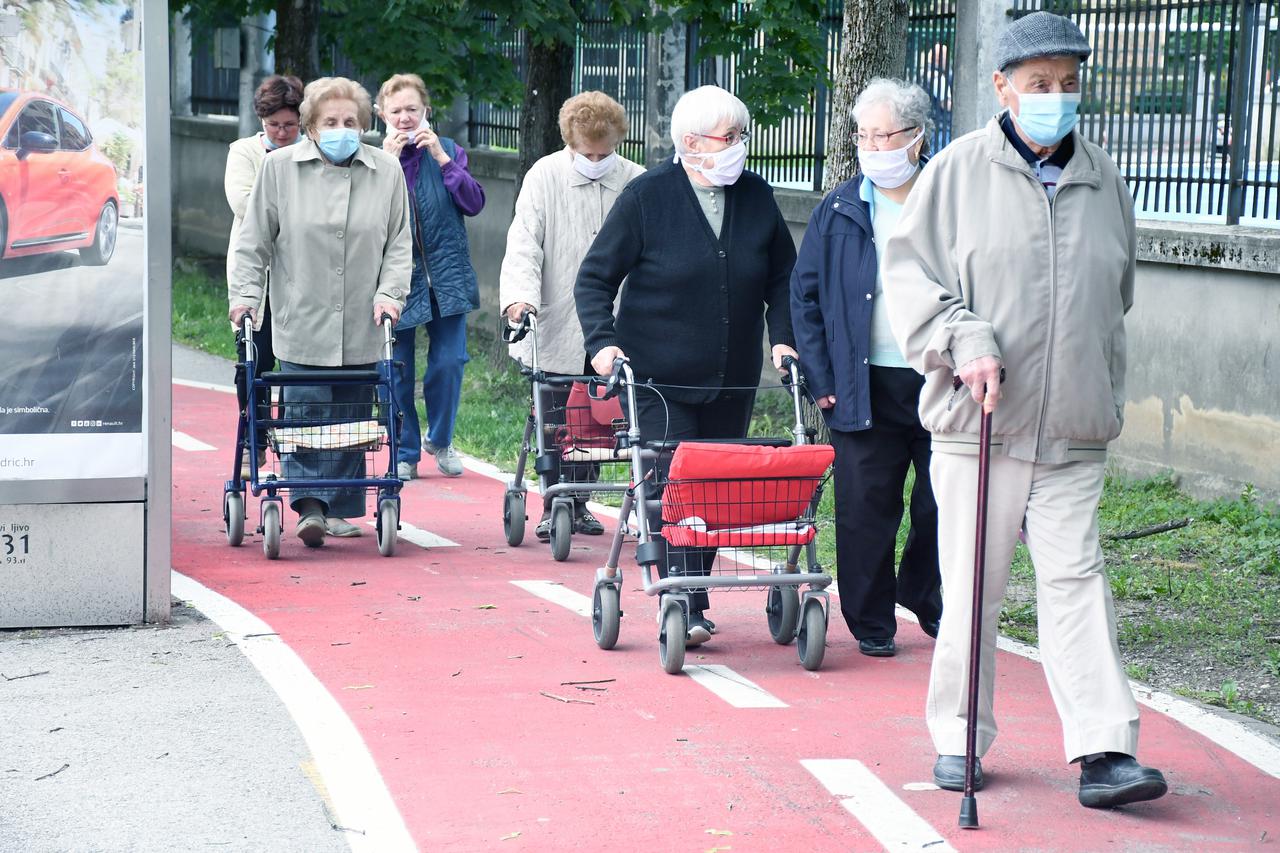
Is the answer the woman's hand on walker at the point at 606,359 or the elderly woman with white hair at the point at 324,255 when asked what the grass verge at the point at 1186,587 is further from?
the woman's hand on walker at the point at 606,359

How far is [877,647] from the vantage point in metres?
6.73

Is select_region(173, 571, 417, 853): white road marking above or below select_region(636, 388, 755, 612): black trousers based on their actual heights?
below

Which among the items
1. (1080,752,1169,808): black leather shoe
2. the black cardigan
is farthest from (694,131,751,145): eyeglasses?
(1080,752,1169,808): black leather shoe

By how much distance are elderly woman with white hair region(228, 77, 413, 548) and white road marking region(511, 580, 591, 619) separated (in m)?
1.20

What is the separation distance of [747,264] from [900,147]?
787 millimetres

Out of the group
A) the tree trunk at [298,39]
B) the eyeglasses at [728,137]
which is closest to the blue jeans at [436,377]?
the eyeglasses at [728,137]

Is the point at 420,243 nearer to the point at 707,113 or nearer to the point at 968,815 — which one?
the point at 707,113

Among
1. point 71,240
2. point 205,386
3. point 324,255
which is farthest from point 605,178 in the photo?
point 205,386

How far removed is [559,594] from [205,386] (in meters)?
8.05

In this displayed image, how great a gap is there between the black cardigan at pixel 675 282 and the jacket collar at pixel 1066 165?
2.00 meters

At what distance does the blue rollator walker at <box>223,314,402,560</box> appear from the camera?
830 centimetres

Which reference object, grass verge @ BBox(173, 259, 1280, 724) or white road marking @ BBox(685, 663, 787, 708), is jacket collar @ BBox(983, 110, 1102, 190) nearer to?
white road marking @ BBox(685, 663, 787, 708)

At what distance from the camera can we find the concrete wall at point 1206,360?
960 cm

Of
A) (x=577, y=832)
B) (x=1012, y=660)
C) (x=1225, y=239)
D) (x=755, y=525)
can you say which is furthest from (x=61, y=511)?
(x=1225, y=239)
